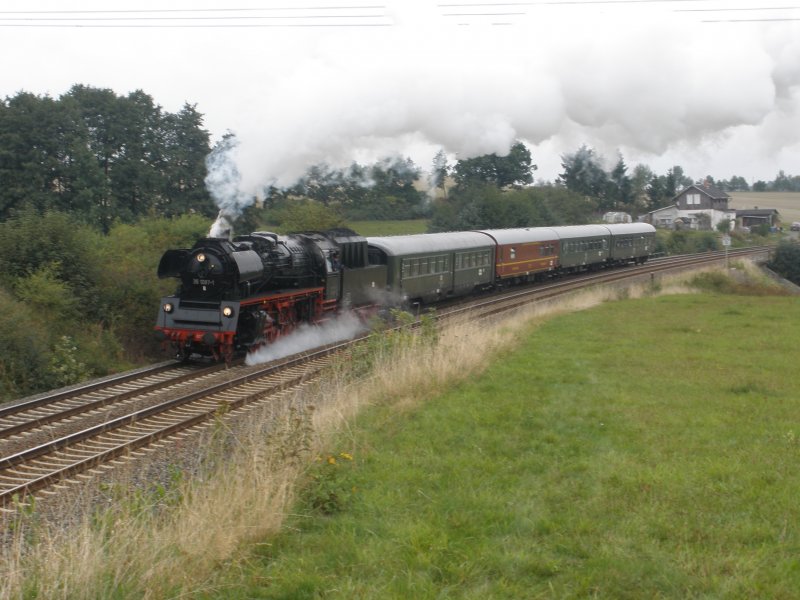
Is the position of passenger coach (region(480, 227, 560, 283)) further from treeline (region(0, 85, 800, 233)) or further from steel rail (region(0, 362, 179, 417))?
steel rail (region(0, 362, 179, 417))

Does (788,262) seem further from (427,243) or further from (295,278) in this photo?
(295,278)

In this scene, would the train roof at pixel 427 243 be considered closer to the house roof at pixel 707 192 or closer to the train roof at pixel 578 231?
the train roof at pixel 578 231

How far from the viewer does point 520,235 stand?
35.1 meters

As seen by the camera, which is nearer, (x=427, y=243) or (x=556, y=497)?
(x=556, y=497)

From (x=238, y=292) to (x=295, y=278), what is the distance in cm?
268

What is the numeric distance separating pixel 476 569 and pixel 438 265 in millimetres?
21871

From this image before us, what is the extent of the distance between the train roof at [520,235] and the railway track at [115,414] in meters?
15.6

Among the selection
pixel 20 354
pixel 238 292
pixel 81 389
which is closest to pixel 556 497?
pixel 81 389

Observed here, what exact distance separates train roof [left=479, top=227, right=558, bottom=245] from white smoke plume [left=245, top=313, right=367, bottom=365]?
11.6 meters

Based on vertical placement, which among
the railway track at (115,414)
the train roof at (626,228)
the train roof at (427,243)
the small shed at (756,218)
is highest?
the small shed at (756,218)

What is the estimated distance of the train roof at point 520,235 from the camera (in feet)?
110

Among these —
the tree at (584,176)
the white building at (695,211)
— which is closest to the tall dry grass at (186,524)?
the tree at (584,176)

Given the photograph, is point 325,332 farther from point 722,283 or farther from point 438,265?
point 722,283

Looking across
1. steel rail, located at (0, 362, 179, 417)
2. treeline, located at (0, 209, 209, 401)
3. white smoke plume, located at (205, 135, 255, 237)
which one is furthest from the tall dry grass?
white smoke plume, located at (205, 135, 255, 237)
